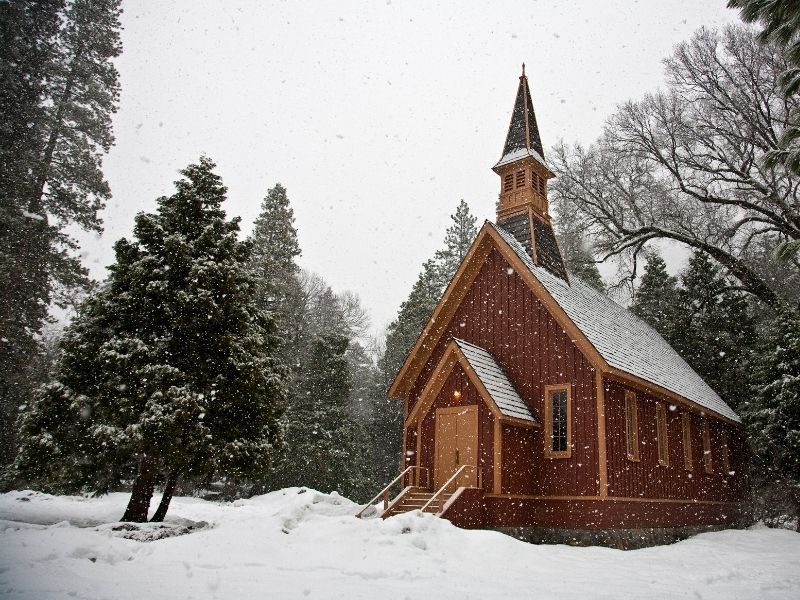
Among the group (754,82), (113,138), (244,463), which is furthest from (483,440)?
(754,82)

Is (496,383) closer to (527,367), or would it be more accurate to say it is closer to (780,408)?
(527,367)

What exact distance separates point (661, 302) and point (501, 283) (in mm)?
18946

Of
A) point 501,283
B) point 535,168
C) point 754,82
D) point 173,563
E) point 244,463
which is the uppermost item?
point 754,82

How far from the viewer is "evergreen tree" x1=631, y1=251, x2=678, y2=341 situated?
3019 cm

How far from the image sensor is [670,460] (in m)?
16.6

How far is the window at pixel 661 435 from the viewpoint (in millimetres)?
16094

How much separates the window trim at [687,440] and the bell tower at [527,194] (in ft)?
20.3

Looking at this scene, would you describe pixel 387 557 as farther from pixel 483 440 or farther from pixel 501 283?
pixel 501 283

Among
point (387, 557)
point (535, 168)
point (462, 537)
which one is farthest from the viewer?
point (535, 168)

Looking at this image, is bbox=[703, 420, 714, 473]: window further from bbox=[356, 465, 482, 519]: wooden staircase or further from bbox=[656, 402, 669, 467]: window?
bbox=[356, 465, 482, 519]: wooden staircase

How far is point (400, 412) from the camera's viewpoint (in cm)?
3334

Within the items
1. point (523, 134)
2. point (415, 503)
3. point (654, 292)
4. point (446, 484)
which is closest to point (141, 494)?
point (415, 503)

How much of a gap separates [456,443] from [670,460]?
7.32 meters

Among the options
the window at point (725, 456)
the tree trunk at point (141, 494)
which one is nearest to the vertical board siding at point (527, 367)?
the tree trunk at point (141, 494)
